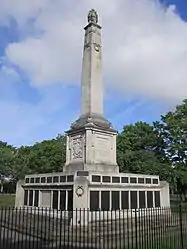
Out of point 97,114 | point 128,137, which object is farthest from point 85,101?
point 128,137

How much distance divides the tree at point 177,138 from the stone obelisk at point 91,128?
16.0 meters

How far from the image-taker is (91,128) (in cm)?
1524

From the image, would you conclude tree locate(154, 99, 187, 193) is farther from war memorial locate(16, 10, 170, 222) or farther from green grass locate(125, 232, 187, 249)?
green grass locate(125, 232, 187, 249)

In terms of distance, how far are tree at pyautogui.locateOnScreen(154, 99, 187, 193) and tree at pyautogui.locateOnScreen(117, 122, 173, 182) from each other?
3.07 feet

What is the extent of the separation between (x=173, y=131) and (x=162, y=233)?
2461 centimetres

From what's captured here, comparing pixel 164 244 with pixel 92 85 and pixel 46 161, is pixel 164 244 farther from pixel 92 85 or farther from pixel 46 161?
pixel 46 161

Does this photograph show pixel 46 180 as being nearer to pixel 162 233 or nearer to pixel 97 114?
pixel 97 114

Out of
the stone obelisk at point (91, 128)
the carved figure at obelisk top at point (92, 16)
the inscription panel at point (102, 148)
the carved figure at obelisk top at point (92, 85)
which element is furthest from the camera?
the carved figure at obelisk top at point (92, 16)

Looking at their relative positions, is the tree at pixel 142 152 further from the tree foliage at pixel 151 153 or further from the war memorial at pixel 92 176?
the war memorial at pixel 92 176

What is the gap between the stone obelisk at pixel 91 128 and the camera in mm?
15094

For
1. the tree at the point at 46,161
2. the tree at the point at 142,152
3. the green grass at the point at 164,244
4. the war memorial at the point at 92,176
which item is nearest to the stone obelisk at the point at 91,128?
the war memorial at the point at 92,176

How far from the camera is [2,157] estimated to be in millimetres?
49781

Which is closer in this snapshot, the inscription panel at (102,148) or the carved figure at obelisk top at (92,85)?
the inscription panel at (102,148)

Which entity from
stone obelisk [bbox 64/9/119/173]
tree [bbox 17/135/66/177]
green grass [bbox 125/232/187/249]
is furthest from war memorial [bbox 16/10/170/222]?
tree [bbox 17/135/66/177]
